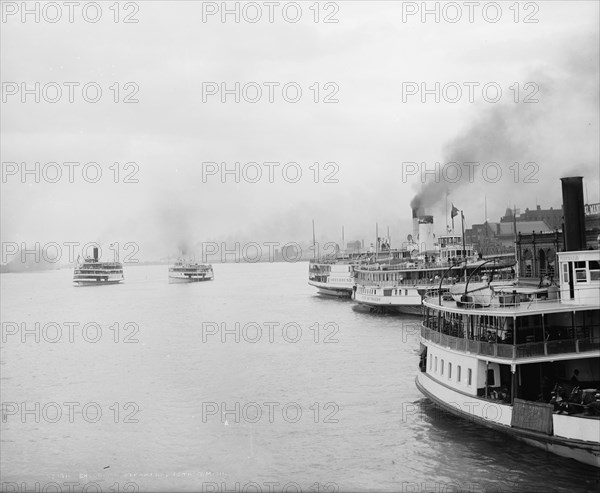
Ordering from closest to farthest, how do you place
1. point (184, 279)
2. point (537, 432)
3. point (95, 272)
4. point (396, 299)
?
point (537, 432) → point (396, 299) → point (95, 272) → point (184, 279)

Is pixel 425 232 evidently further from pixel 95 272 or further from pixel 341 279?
pixel 95 272

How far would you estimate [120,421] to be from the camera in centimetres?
3052

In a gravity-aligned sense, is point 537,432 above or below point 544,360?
below

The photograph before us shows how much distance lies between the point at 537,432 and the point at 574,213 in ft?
27.0

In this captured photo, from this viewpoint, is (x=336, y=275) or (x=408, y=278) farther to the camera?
(x=336, y=275)

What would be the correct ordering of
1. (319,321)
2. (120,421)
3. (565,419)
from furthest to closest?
1. (319,321)
2. (120,421)
3. (565,419)

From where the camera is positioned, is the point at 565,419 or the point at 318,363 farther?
the point at 318,363

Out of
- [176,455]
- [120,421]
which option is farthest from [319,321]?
[176,455]

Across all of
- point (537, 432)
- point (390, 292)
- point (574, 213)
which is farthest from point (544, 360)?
point (390, 292)

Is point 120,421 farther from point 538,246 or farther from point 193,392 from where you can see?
point 538,246

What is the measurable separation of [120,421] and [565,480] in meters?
19.7

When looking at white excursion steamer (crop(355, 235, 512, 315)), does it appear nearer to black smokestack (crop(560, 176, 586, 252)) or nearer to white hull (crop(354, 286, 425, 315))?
white hull (crop(354, 286, 425, 315))

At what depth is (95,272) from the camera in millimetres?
181000

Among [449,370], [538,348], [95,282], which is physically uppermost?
[538,348]
